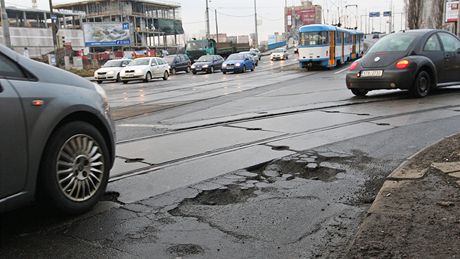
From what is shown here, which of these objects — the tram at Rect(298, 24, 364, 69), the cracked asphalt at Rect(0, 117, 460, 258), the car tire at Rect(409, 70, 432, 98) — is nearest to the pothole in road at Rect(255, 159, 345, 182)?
the cracked asphalt at Rect(0, 117, 460, 258)

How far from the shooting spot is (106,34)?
79.6m

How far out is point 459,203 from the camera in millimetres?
3914

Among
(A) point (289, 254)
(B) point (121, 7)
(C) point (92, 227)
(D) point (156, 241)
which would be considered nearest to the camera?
(A) point (289, 254)

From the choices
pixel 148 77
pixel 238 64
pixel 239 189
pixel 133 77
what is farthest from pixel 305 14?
pixel 239 189

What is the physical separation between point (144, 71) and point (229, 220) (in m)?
26.9

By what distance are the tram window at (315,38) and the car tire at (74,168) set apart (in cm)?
2952

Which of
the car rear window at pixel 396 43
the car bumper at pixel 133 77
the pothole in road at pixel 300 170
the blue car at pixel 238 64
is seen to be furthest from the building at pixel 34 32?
the pothole in road at pixel 300 170

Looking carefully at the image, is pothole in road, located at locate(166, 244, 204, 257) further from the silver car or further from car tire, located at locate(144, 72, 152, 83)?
car tire, located at locate(144, 72, 152, 83)

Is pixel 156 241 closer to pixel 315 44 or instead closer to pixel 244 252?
pixel 244 252

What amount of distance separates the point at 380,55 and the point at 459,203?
27.7 ft

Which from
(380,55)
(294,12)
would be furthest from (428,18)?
(294,12)

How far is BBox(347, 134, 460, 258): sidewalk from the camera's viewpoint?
3.14 m

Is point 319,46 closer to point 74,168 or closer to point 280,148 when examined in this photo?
point 280,148

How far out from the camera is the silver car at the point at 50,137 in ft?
11.6
